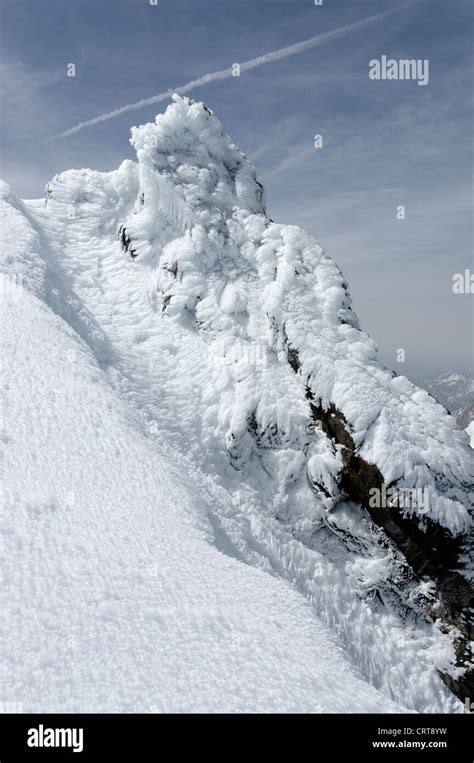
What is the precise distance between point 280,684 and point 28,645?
5.73 metres

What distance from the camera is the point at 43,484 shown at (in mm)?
13398

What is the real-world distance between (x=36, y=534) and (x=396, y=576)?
19795 mm

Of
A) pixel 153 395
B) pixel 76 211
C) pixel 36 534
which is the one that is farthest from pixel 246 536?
pixel 76 211

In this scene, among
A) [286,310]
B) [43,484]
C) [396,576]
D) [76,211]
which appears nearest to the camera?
[43,484]

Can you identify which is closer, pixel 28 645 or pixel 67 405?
pixel 28 645

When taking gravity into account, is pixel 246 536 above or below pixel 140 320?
below

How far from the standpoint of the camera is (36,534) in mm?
11406

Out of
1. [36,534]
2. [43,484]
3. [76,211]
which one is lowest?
[36,534]

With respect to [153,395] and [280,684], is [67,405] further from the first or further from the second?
[280,684]

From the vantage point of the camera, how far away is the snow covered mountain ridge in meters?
22.8

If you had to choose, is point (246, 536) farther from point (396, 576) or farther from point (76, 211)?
point (76, 211)

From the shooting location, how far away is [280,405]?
90.8 feet

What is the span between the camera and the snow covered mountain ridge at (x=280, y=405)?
Result: 22.8 metres

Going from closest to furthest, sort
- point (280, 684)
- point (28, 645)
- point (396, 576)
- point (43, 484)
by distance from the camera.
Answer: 1. point (28, 645)
2. point (280, 684)
3. point (43, 484)
4. point (396, 576)
